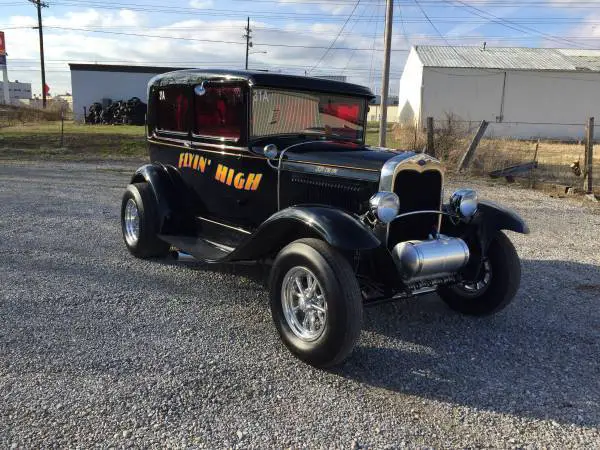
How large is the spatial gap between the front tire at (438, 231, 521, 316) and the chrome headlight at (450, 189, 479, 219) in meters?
0.32

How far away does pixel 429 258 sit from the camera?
3.62 m

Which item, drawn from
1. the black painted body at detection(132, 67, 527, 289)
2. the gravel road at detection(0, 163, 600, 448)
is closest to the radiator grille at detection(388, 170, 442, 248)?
the black painted body at detection(132, 67, 527, 289)

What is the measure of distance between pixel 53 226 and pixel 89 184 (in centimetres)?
383

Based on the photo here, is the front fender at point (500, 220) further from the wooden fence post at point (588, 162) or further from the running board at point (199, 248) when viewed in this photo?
the wooden fence post at point (588, 162)

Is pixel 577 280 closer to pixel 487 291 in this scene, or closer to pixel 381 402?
pixel 487 291

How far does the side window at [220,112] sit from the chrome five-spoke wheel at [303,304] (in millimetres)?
1609

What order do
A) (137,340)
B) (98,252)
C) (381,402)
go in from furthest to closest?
1. (98,252)
2. (137,340)
3. (381,402)

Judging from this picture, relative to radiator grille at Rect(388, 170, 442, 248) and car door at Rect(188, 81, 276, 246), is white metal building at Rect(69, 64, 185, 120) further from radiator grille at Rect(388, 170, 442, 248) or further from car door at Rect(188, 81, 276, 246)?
radiator grille at Rect(388, 170, 442, 248)

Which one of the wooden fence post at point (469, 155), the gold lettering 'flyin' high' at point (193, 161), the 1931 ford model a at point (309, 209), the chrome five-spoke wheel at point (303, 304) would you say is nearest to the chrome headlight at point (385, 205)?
the 1931 ford model a at point (309, 209)

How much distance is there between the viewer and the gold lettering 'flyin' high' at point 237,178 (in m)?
4.60

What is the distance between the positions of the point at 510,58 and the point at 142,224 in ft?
116

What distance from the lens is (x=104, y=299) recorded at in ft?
14.6

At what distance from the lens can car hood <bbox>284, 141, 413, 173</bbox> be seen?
3.93 metres

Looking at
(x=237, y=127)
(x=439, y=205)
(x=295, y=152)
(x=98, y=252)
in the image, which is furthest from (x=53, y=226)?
(x=439, y=205)
